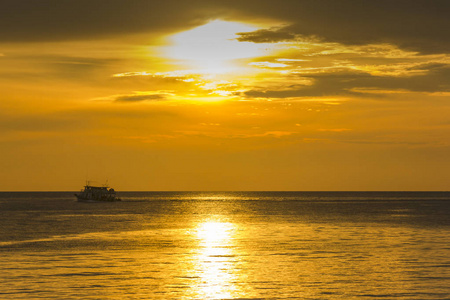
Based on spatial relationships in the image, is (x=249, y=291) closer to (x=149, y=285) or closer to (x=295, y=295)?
(x=295, y=295)

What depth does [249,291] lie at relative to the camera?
34.2m

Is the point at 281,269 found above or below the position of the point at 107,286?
above

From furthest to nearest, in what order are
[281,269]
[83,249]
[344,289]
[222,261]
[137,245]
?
[137,245]
[83,249]
[222,261]
[281,269]
[344,289]

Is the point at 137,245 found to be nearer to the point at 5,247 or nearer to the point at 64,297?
the point at 5,247

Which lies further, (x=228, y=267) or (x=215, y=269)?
(x=228, y=267)

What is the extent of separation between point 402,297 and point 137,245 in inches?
1313

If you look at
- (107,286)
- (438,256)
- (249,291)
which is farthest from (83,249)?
(438,256)

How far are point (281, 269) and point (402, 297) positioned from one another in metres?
11.2

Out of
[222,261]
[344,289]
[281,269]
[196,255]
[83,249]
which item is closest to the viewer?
[344,289]

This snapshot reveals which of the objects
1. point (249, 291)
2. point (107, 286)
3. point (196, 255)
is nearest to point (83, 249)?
point (196, 255)

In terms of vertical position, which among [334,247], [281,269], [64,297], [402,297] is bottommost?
[64,297]

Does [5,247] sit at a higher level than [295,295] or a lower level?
higher

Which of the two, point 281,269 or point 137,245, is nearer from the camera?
point 281,269

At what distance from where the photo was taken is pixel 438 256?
48.2m
